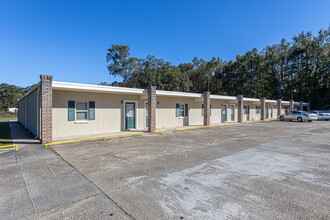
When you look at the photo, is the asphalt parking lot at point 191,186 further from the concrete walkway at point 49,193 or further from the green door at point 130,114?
the green door at point 130,114

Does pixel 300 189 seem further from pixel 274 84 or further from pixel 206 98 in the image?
pixel 274 84

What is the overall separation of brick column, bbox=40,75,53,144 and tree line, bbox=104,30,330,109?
23148mm

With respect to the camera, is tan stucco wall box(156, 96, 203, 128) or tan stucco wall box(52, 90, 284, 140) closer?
tan stucco wall box(52, 90, 284, 140)

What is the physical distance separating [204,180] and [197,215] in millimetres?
1446

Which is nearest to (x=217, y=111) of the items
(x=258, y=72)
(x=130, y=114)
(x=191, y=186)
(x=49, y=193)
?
(x=130, y=114)

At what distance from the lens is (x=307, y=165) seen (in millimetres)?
5363

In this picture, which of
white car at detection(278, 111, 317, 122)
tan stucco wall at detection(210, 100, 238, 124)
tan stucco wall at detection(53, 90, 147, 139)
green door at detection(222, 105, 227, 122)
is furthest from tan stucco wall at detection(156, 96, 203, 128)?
white car at detection(278, 111, 317, 122)

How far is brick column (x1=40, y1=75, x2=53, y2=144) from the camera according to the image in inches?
321

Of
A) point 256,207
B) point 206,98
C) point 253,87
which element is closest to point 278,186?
point 256,207

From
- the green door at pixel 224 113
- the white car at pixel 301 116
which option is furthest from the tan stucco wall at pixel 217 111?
the white car at pixel 301 116

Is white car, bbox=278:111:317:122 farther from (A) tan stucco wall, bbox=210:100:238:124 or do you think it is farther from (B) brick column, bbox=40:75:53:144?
(B) brick column, bbox=40:75:53:144

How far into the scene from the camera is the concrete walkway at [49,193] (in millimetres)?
2895

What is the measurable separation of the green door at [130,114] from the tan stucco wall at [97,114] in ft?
1.05

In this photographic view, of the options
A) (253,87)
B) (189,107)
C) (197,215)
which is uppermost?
(253,87)
